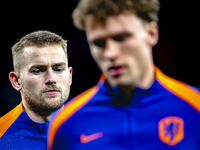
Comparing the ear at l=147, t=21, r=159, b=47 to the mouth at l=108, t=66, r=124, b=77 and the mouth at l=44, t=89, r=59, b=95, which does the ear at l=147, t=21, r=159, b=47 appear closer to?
the mouth at l=108, t=66, r=124, b=77

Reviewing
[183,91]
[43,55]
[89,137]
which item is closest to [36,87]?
[43,55]

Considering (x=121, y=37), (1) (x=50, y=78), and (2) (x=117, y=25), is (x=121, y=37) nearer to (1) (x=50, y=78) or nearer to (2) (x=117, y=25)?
(2) (x=117, y=25)

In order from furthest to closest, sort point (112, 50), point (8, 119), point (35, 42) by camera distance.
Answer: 1. point (8, 119)
2. point (35, 42)
3. point (112, 50)

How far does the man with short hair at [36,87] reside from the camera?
2113mm

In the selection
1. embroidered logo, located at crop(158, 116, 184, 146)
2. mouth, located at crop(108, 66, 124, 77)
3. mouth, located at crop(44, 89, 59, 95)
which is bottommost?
mouth, located at crop(44, 89, 59, 95)

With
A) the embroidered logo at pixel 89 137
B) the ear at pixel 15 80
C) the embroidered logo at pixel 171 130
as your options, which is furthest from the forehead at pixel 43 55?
the embroidered logo at pixel 171 130

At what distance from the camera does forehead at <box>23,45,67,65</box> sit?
7.02 feet

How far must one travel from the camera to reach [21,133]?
7.31ft

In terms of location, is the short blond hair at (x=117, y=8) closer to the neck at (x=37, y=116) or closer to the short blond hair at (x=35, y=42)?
the short blond hair at (x=35, y=42)

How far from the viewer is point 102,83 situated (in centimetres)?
126

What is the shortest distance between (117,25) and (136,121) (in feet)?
1.45

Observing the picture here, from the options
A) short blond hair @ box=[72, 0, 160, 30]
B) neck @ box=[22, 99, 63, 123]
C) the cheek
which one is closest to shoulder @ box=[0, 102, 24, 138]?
neck @ box=[22, 99, 63, 123]

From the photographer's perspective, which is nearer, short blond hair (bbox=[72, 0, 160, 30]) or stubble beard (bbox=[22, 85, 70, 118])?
short blond hair (bbox=[72, 0, 160, 30])

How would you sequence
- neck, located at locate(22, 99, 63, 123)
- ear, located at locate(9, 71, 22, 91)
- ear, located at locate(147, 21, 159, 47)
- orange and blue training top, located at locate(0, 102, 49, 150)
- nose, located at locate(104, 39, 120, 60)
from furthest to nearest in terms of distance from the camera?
ear, located at locate(9, 71, 22, 91), neck, located at locate(22, 99, 63, 123), orange and blue training top, located at locate(0, 102, 49, 150), ear, located at locate(147, 21, 159, 47), nose, located at locate(104, 39, 120, 60)
